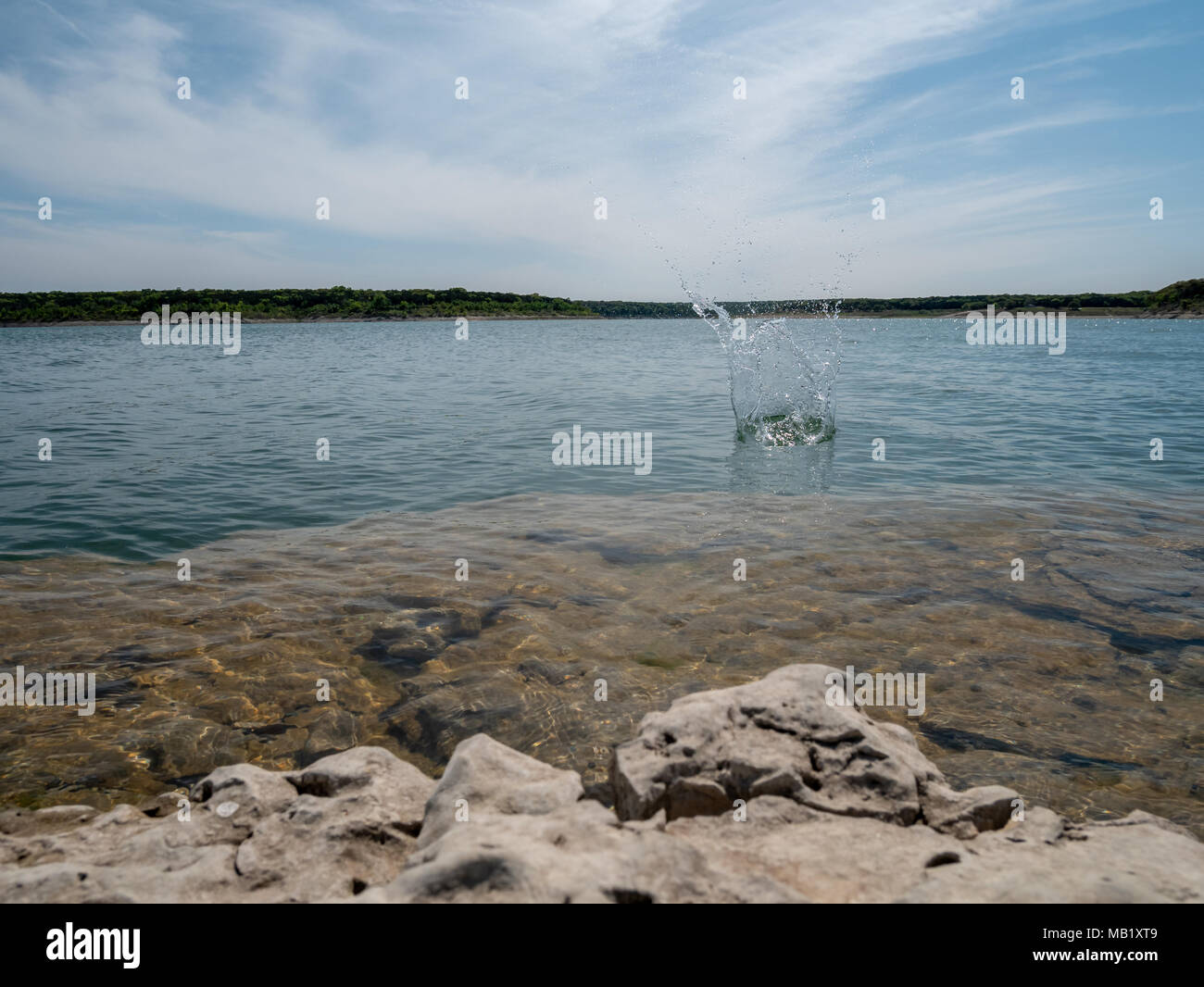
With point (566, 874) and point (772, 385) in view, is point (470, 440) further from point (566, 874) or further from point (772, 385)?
point (566, 874)

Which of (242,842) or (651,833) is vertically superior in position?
(651,833)

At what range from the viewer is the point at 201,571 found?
323 inches

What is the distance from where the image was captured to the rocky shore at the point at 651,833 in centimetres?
250

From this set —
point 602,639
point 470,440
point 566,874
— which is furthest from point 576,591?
point 470,440

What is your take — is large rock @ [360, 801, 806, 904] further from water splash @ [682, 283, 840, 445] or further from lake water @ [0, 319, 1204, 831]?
water splash @ [682, 283, 840, 445]

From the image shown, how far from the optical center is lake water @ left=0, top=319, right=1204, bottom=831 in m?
5.05

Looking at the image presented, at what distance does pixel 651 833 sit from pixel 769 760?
3.40 feet

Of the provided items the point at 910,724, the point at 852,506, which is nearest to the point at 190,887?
the point at 910,724

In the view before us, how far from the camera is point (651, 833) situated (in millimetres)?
2689

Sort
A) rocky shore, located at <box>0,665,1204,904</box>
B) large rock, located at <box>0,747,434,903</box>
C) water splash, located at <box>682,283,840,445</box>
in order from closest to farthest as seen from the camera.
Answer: rocky shore, located at <box>0,665,1204,904</box> → large rock, located at <box>0,747,434,903</box> → water splash, located at <box>682,283,840,445</box>

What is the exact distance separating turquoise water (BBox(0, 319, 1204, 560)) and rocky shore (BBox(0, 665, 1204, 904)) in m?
6.61

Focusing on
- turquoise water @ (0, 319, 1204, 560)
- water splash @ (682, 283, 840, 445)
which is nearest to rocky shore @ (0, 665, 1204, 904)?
turquoise water @ (0, 319, 1204, 560)
